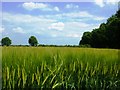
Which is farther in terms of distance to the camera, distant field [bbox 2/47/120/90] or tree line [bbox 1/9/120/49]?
tree line [bbox 1/9/120/49]

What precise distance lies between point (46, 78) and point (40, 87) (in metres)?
0.05

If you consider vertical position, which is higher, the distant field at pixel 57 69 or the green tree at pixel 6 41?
the green tree at pixel 6 41

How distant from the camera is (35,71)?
120 cm

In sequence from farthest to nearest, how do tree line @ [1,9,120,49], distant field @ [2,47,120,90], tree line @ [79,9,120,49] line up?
tree line @ [79,9,120,49] → tree line @ [1,9,120,49] → distant field @ [2,47,120,90]

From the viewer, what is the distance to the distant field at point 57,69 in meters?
1.17

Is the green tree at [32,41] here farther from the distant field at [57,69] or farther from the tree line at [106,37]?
the tree line at [106,37]

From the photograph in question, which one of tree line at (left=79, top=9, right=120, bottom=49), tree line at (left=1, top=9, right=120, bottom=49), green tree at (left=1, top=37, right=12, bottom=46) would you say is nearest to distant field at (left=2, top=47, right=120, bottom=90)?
green tree at (left=1, top=37, right=12, bottom=46)

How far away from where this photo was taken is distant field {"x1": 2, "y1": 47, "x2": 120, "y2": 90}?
117 centimetres

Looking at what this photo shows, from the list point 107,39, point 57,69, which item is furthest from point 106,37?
point 57,69

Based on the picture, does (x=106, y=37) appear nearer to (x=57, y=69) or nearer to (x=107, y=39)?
(x=107, y=39)

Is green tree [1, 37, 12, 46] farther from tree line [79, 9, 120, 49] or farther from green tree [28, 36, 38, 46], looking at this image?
tree line [79, 9, 120, 49]

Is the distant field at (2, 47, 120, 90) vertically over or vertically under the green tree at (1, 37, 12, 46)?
under

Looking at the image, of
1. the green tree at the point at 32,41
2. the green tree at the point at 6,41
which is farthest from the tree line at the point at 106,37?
the green tree at the point at 6,41

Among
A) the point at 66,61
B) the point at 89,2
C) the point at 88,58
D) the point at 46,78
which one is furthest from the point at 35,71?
the point at 89,2
